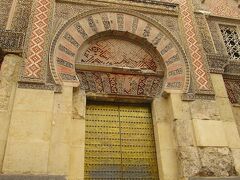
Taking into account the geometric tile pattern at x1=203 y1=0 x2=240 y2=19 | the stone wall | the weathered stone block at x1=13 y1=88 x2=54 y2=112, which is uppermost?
the geometric tile pattern at x1=203 y1=0 x2=240 y2=19

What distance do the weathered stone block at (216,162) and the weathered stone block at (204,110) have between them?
1.61ft

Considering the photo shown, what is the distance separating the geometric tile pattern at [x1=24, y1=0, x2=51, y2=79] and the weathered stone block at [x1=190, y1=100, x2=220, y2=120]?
2333mm

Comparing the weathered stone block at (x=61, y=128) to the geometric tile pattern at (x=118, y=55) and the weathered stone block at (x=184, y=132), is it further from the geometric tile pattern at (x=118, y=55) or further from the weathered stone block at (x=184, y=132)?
the weathered stone block at (x=184, y=132)

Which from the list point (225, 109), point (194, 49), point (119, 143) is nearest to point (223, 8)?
point (194, 49)

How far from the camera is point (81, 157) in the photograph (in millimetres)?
3775

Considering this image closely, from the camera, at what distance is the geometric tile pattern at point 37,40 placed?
3.98 m

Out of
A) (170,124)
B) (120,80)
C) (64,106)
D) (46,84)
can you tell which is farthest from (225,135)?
(46,84)

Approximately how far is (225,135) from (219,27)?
2550 mm

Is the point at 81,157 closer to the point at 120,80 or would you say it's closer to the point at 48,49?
the point at 120,80

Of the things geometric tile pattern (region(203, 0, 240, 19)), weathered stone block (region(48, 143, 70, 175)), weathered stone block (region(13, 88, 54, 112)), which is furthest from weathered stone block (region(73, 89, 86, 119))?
geometric tile pattern (region(203, 0, 240, 19))

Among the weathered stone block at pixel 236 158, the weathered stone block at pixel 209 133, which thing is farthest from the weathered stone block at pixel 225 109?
the weathered stone block at pixel 236 158

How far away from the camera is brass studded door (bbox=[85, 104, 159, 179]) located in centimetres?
397

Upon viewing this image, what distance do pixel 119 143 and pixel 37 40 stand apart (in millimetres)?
1961

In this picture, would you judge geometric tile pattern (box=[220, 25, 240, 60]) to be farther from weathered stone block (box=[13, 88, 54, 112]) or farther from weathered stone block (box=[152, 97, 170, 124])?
weathered stone block (box=[13, 88, 54, 112])
